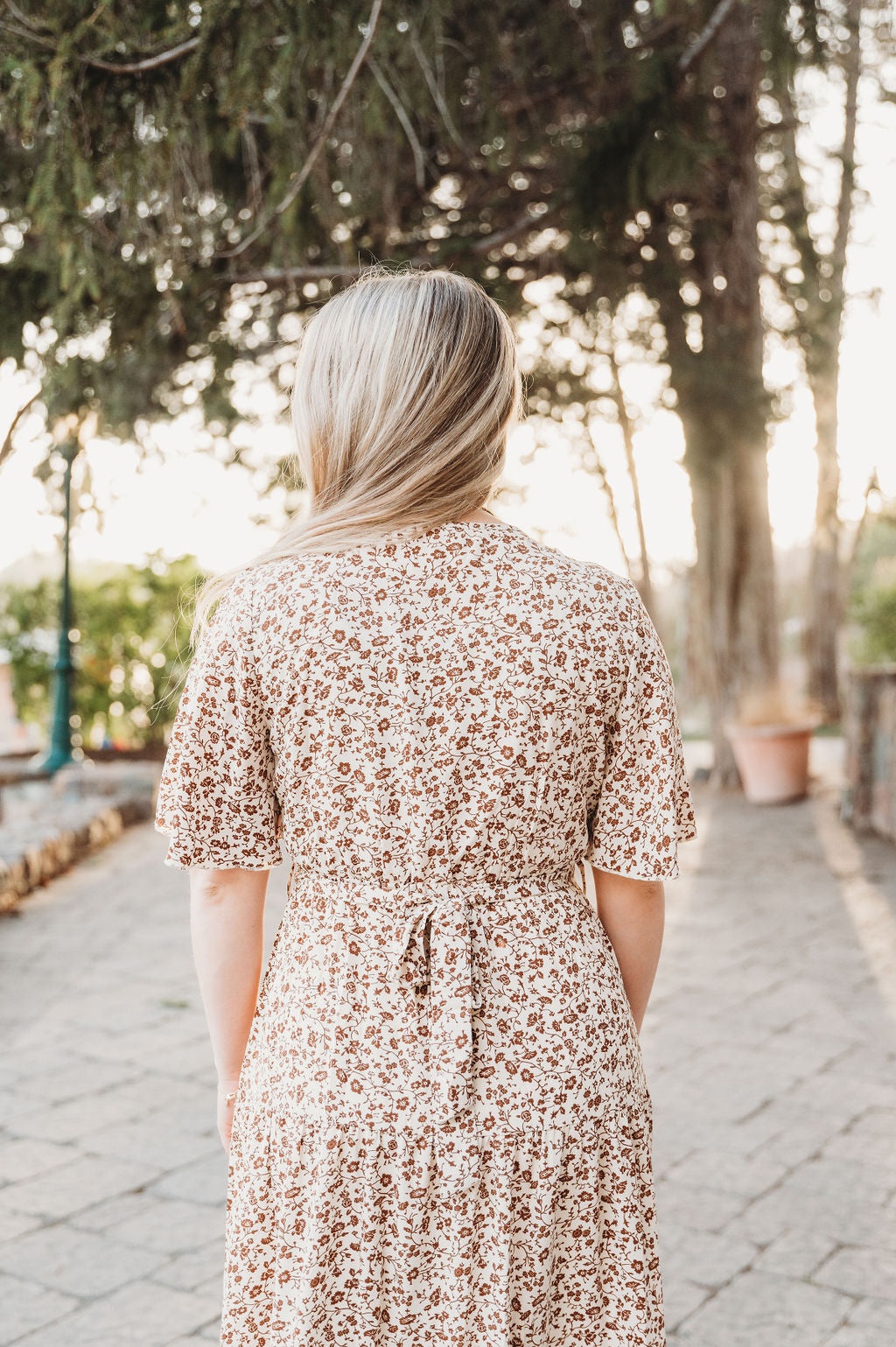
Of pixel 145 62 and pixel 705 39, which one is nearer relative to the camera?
pixel 145 62

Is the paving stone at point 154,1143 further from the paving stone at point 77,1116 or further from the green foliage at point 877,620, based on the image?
the green foliage at point 877,620

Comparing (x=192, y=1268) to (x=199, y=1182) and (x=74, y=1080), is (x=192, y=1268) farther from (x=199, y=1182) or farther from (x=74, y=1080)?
(x=74, y=1080)

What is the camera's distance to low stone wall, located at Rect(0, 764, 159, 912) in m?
7.34

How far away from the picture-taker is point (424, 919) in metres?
1.51

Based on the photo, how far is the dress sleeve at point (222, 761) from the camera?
1.49m

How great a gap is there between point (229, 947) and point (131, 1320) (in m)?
1.65

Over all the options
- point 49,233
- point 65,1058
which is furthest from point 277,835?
point 65,1058

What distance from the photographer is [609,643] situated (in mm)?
1525

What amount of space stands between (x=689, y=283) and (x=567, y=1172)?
335 inches

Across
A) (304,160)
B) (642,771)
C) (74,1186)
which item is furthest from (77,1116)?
(304,160)

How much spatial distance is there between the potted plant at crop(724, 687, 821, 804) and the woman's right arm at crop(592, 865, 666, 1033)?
28.8 ft

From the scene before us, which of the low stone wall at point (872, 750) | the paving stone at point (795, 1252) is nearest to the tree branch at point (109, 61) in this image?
the paving stone at point (795, 1252)

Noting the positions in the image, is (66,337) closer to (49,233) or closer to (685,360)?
(49,233)

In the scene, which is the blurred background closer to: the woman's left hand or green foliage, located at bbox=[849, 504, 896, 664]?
the woman's left hand
